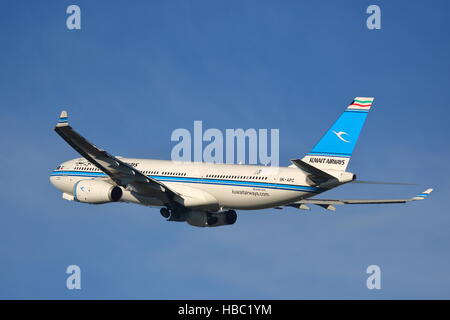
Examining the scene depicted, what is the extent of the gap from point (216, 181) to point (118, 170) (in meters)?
7.32

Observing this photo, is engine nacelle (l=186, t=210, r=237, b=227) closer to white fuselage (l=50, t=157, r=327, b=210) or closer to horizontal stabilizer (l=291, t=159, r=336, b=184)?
white fuselage (l=50, t=157, r=327, b=210)

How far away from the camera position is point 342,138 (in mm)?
62781

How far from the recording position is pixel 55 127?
205 ft

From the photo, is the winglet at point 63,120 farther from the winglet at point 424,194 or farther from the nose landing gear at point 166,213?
the winglet at point 424,194

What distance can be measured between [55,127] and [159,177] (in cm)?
1120

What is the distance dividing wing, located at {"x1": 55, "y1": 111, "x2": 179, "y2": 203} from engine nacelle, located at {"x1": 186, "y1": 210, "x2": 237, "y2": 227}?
2.72 meters

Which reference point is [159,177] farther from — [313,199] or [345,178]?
[345,178]

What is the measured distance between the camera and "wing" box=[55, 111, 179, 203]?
64.6m

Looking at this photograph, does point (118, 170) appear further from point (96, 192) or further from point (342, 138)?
point (342, 138)

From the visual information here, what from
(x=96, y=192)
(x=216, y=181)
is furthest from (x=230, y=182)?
(x=96, y=192)

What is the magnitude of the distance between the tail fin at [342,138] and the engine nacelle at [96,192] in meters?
15.6

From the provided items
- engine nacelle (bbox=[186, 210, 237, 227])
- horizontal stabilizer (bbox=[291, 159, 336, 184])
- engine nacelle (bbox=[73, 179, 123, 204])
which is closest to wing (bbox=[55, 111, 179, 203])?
engine nacelle (bbox=[73, 179, 123, 204])
